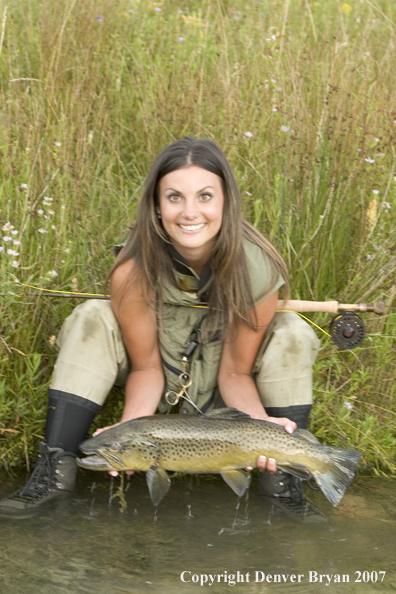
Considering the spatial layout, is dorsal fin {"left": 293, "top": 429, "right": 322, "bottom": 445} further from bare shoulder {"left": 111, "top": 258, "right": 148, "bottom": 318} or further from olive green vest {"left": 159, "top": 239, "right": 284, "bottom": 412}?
bare shoulder {"left": 111, "top": 258, "right": 148, "bottom": 318}

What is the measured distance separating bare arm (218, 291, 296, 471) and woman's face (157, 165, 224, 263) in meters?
0.44

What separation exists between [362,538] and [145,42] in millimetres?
4325

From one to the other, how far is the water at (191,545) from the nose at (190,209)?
1.36 meters

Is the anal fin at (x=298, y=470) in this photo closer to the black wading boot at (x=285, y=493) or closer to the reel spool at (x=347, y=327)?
the black wading boot at (x=285, y=493)

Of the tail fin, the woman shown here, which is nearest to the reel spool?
the woman

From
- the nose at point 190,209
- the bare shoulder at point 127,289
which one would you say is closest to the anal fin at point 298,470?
the bare shoulder at point 127,289

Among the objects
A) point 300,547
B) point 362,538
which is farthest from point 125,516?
point 362,538

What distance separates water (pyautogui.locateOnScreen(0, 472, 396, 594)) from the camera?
2.79 m

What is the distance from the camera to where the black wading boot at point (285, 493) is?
3.38m

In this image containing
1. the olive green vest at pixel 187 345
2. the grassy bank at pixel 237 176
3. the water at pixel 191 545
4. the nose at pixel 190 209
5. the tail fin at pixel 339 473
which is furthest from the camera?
the grassy bank at pixel 237 176

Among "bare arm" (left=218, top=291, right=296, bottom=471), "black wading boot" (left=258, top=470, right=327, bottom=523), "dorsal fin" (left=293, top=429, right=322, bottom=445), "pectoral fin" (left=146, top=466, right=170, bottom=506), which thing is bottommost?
"black wading boot" (left=258, top=470, right=327, bottom=523)

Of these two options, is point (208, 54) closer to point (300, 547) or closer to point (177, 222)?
point (177, 222)

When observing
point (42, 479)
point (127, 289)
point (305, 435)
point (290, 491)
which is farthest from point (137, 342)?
point (290, 491)

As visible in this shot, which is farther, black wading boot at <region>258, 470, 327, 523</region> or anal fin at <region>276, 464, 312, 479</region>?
black wading boot at <region>258, 470, 327, 523</region>
